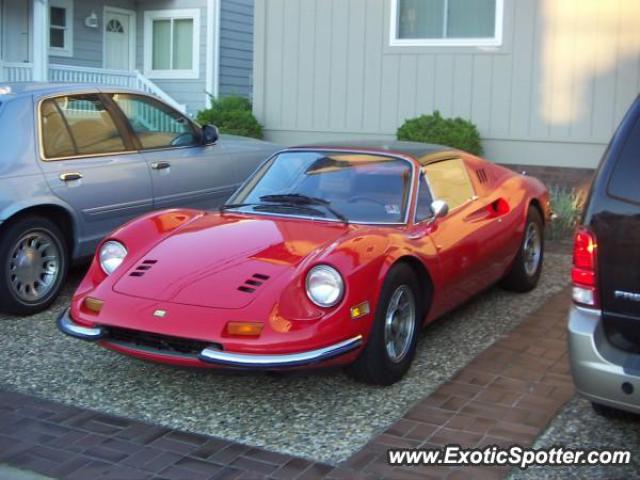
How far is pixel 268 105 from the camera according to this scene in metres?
12.7

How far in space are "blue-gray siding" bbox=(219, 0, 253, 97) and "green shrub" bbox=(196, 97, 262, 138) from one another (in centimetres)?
627

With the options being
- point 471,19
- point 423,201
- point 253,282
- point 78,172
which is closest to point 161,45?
point 471,19

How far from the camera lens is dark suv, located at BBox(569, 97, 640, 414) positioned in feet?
12.3

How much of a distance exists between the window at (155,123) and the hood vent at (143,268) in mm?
2694

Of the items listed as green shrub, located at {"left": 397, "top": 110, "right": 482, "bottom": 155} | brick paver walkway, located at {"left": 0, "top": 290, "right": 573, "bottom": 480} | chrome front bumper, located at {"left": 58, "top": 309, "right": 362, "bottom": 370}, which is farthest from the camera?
green shrub, located at {"left": 397, "top": 110, "right": 482, "bottom": 155}

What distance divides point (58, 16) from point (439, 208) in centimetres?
1533

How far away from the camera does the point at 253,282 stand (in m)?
4.70

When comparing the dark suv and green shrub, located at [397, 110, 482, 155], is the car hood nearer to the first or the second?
the dark suv

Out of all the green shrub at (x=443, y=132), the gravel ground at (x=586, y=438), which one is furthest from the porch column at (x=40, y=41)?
the gravel ground at (x=586, y=438)

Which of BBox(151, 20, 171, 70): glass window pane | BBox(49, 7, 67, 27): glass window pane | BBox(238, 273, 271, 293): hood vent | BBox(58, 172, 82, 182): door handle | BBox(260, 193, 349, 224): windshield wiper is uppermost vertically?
BBox(49, 7, 67, 27): glass window pane

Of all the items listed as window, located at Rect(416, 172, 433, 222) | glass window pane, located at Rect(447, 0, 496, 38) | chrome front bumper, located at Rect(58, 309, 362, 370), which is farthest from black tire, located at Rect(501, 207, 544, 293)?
glass window pane, located at Rect(447, 0, 496, 38)

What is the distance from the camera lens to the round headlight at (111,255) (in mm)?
5238

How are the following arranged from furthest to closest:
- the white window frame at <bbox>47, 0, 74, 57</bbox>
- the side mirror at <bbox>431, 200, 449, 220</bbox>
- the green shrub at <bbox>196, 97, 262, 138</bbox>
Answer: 1. the white window frame at <bbox>47, 0, 74, 57</bbox>
2. the green shrub at <bbox>196, 97, 262, 138</bbox>
3. the side mirror at <bbox>431, 200, 449, 220</bbox>

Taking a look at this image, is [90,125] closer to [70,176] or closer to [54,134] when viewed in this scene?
[54,134]
